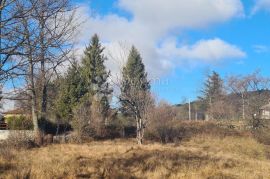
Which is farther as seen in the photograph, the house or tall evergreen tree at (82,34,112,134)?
tall evergreen tree at (82,34,112,134)

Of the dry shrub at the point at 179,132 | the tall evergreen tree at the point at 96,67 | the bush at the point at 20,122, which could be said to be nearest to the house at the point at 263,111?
the dry shrub at the point at 179,132

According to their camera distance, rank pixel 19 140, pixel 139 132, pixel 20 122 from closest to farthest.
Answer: pixel 19 140
pixel 139 132
pixel 20 122

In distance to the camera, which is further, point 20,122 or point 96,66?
point 96,66

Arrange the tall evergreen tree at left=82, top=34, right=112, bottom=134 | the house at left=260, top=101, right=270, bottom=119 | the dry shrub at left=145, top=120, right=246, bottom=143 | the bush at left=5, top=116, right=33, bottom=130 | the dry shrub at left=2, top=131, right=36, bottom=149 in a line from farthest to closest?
the tall evergreen tree at left=82, top=34, right=112, bottom=134, the house at left=260, top=101, right=270, bottom=119, the dry shrub at left=145, top=120, right=246, bottom=143, the bush at left=5, top=116, right=33, bottom=130, the dry shrub at left=2, top=131, right=36, bottom=149

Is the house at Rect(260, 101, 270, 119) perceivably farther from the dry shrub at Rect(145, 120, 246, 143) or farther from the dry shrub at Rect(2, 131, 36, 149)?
the dry shrub at Rect(2, 131, 36, 149)

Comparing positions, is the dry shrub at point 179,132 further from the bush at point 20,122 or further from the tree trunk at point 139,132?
the bush at point 20,122

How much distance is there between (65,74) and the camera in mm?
7734

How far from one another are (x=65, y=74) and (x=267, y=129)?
118ft

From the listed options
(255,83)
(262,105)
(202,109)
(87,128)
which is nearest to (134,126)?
(87,128)

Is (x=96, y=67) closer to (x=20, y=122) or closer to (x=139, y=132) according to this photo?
(x=20, y=122)

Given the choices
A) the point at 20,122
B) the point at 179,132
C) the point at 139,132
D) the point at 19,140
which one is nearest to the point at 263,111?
the point at 179,132

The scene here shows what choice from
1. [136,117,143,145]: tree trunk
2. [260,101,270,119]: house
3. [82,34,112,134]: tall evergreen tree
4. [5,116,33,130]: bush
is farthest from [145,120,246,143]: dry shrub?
[82,34,112,134]: tall evergreen tree

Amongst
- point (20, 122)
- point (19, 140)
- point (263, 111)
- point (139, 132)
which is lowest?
point (19, 140)

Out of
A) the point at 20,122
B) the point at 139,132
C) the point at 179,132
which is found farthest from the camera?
the point at 179,132
